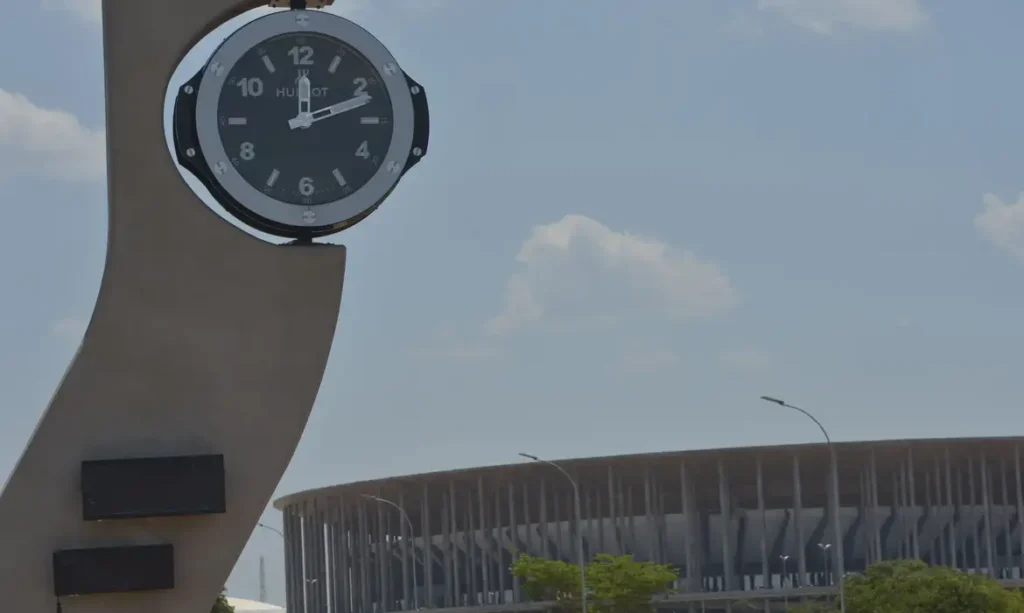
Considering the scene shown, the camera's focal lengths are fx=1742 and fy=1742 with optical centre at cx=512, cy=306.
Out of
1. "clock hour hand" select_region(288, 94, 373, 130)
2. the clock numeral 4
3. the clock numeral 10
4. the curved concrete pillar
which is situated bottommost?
the curved concrete pillar

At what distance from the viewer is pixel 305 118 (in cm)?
2019

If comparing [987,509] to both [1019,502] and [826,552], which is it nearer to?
[1019,502]

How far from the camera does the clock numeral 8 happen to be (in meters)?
20.0

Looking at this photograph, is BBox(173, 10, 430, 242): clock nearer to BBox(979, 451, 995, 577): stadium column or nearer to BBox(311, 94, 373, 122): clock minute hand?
BBox(311, 94, 373, 122): clock minute hand

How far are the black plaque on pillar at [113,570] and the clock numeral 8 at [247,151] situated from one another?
4.50 meters

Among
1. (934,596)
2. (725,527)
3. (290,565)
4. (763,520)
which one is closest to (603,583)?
(725,527)

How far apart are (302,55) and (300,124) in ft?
2.76

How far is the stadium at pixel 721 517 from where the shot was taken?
83312mm

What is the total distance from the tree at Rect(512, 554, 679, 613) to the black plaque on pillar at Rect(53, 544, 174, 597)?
54.0 m

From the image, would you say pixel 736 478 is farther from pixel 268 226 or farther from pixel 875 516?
pixel 268 226

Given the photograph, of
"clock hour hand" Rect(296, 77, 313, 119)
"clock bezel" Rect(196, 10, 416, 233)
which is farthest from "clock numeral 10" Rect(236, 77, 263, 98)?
"clock hour hand" Rect(296, 77, 313, 119)

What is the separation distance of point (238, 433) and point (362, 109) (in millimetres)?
4029

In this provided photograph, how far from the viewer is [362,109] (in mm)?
20375

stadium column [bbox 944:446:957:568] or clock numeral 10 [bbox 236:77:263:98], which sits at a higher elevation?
clock numeral 10 [bbox 236:77:263:98]
